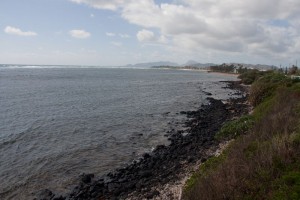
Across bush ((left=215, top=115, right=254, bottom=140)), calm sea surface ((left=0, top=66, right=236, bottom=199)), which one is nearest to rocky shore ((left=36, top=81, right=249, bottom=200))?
bush ((left=215, top=115, right=254, bottom=140))

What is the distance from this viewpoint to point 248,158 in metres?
12.6

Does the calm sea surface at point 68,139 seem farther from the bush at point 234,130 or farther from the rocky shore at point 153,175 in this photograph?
the bush at point 234,130

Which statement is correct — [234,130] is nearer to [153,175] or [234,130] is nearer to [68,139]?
[153,175]

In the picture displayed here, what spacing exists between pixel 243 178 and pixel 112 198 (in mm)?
7875

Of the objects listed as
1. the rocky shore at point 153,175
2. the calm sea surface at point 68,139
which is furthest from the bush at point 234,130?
the calm sea surface at point 68,139

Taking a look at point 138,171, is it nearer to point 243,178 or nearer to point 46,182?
point 46,182

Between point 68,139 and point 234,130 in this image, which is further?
point 68,139

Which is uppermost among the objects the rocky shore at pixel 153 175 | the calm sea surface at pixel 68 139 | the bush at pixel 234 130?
the bush at pixel 234 130

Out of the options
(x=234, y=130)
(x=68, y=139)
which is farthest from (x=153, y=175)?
(x=68, y=139)

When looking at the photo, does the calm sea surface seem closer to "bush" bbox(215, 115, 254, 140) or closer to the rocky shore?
the rocky shore

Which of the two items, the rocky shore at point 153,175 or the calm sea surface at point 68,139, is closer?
Result: the rocky shore at point 153,175

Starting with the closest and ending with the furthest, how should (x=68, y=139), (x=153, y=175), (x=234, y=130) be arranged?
(x=153, y=175)
(x=234, y=130)
(x=68, y=139)

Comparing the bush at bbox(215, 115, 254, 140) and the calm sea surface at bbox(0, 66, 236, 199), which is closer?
the calm sea surface at bbox(0, 66, 236, 199)

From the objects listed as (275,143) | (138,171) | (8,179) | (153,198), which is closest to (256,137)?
(275,143)
